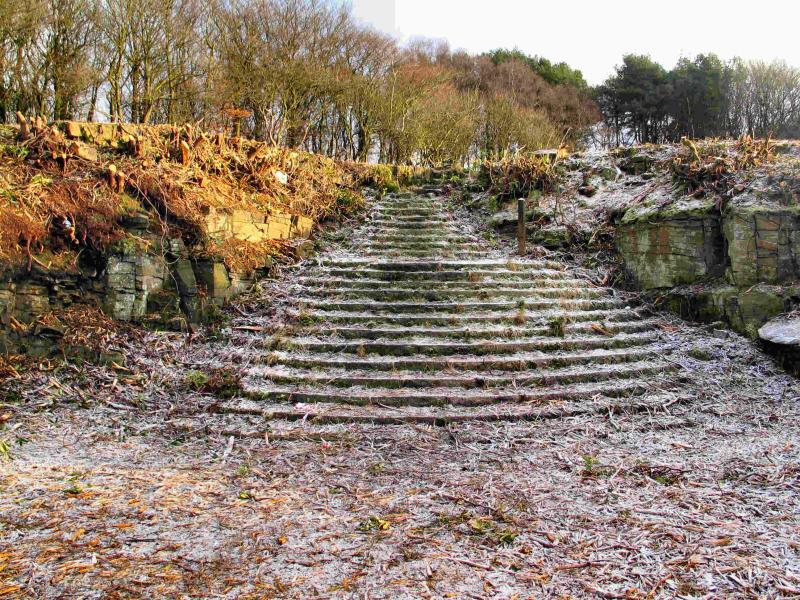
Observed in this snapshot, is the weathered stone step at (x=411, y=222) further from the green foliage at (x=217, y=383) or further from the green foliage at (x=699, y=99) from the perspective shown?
the green foliage at (x=699, y=99)

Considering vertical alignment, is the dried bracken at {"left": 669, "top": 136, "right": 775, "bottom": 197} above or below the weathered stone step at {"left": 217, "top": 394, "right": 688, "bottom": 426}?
above

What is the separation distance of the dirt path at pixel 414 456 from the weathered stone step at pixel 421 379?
0.07 feet

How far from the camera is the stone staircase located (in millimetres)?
5031

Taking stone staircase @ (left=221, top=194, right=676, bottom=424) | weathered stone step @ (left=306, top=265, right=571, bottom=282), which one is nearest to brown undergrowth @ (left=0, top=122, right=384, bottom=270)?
weathered stone step @ (left=306, top=265, right=571, bottom=282)

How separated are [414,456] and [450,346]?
1975 millimetres

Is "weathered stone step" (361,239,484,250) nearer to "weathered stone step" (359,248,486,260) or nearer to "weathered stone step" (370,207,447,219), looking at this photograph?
"weathered stone step" (359,248,486,260)

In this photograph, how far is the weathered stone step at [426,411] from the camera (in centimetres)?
471

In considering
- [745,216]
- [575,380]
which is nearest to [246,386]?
[575,380]

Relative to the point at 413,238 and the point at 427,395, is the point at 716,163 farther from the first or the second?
the point at 427,395

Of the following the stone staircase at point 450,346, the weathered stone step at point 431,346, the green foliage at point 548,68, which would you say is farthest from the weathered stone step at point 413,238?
the green foliage at point 548,68

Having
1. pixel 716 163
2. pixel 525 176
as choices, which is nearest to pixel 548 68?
pixel 525 176

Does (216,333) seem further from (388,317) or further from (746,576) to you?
(746,576)

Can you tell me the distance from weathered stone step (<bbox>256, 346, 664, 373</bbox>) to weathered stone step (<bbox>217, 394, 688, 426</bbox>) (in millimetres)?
675

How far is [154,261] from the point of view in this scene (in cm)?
631
